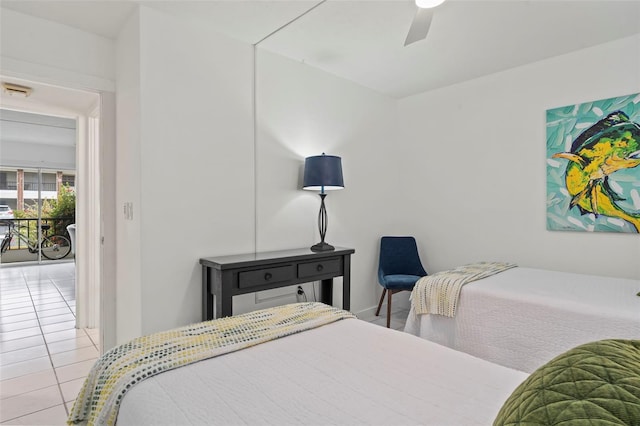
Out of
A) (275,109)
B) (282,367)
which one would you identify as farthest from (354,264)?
(282,367)

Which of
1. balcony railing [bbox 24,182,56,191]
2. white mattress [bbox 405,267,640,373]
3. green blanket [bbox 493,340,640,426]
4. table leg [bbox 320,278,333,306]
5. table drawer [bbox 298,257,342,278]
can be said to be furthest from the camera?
balcony railing [bbox 24,182,56,191]

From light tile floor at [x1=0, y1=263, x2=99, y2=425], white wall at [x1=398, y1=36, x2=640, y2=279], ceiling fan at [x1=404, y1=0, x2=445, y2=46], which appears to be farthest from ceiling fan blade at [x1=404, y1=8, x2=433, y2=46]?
light tile floor at [x1=0, y1=263, x2=99, y2=425]

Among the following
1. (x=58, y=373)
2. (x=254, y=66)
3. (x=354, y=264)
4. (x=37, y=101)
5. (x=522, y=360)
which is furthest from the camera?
(x=354, y=264)

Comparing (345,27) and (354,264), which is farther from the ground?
(345,27)

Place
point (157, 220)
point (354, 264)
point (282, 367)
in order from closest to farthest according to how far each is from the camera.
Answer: point (282, 367) < point (157, 220) < point (354, 264)

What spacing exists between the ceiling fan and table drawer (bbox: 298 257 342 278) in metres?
1.63

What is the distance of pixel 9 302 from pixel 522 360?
5.14 metres

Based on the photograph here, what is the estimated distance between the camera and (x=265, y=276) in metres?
2.29

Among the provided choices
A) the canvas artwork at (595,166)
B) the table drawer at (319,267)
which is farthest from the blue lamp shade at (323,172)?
the canvas artwork at (595,166)

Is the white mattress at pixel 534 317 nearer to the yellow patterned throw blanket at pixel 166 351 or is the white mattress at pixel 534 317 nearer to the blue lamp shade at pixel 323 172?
the yellow patterned throw blanket at pixel 166 351

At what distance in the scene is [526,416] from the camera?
21.3 inches

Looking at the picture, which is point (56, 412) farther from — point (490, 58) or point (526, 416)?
point (490, 58)

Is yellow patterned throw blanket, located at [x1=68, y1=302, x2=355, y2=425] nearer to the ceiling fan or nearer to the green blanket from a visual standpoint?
the green blanket

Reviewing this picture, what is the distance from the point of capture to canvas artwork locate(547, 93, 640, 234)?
81.5 inches
